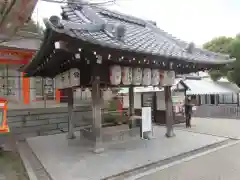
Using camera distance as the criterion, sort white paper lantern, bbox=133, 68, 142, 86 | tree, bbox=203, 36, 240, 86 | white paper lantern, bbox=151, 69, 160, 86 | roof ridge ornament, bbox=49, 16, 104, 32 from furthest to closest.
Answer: tree, bbox=203, 36, 240, 86 < white paper lantern, bbox=151, 69, 160, 86 < white paper lantern, bbox=133, 68, 142, 86 < roof ridge ornament, bbox=49, 16, 104, 32

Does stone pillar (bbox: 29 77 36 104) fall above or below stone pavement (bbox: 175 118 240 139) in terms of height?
above

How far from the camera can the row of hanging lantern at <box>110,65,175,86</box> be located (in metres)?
7.17

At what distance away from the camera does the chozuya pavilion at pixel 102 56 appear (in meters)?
5.14

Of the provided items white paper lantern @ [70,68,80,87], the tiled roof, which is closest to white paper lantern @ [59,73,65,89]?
white paper lantern @ [70,68,80,87]

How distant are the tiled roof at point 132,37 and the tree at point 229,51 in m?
6.93

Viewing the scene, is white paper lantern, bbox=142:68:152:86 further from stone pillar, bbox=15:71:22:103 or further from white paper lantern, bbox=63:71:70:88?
stone pillar, bbox=15:71:22:103

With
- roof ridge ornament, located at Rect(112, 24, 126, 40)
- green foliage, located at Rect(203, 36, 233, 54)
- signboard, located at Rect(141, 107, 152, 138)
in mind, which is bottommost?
signboard, located at Rect(141, 107, 152, 138)

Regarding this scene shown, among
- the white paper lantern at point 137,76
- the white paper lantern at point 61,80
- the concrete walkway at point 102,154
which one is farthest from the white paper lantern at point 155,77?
the white paper lantern at point 61,80

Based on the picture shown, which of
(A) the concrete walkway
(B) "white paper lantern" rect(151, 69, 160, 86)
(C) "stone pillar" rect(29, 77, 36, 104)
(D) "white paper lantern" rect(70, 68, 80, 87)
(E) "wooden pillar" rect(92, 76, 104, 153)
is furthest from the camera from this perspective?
(C) "stone pillar" rect(29, 77, 36, 104)

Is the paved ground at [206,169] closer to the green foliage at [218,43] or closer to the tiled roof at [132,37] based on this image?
the tiled roof at [132,37]

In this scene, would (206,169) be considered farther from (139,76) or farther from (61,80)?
(61,80)

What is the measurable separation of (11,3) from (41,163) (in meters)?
4.40

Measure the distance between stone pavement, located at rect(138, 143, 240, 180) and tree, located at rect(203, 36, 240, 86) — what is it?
9927mm

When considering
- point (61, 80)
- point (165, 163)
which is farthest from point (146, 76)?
point (61, 80)
